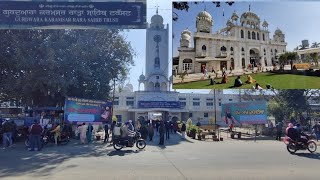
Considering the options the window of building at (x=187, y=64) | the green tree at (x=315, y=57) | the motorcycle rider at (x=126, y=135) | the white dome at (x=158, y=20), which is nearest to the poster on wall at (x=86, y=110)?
the motorcycle rider at (x=126, y=135)

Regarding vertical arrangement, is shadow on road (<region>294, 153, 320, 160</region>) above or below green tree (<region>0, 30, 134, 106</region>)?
below

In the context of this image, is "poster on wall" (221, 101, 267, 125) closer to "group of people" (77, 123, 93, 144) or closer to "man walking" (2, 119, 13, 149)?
"group of people" (77, 123, 93, 144)

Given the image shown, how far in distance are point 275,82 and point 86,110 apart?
8.29 meters

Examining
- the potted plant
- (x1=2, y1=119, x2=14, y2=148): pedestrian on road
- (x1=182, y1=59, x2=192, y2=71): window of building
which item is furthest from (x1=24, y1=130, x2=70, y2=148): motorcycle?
the potted plant

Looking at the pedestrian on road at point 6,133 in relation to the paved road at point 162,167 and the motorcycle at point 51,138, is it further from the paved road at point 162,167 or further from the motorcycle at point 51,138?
the paved road at point 162,167

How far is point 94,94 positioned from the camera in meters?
18.8

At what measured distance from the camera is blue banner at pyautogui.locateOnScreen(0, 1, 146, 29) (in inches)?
444

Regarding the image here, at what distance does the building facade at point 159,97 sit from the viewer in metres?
17.5

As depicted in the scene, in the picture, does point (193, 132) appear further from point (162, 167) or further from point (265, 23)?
point (162, 167)

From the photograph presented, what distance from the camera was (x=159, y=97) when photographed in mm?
33969

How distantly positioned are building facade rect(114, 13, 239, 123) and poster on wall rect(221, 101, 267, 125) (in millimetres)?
1439

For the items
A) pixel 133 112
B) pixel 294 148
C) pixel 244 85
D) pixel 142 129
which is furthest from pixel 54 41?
pixel 133 112

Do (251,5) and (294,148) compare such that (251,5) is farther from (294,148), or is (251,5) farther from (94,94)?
(94,94)

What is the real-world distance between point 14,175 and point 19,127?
9497mm
